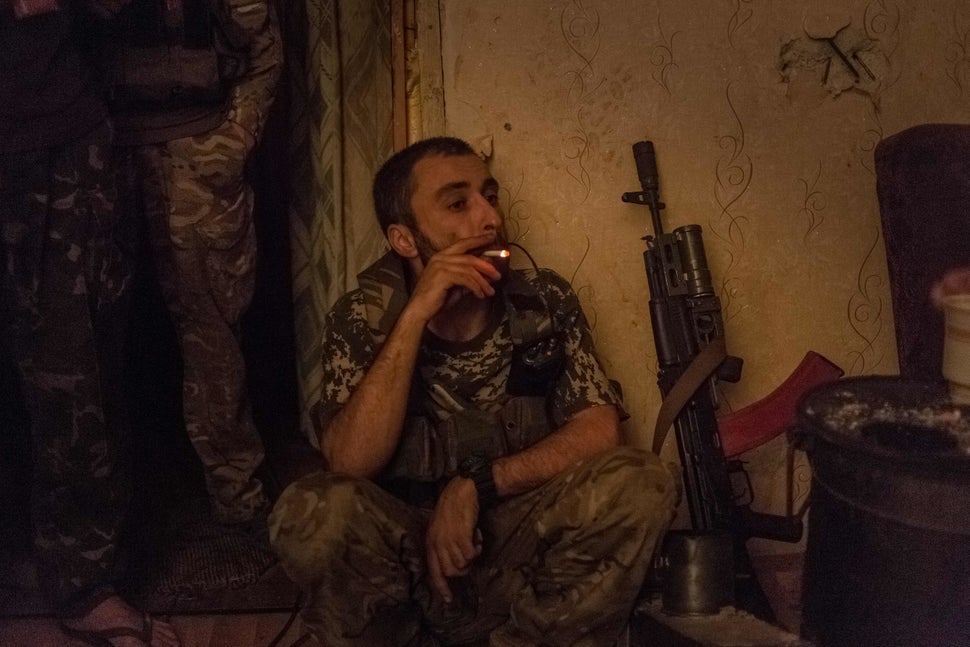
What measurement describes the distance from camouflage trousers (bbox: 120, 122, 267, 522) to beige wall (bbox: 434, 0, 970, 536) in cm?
62

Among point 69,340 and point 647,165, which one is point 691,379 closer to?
point 647,165

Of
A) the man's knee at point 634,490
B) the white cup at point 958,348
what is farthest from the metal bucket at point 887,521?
the man's knee at point 634,490

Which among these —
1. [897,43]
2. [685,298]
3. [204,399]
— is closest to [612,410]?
[685,298]

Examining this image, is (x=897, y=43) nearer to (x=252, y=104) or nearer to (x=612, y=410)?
(x=612, y=410)

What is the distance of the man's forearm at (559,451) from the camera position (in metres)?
1.59

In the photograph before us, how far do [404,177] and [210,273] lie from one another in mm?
611

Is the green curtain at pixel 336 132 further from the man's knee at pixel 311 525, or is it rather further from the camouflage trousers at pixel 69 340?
the man's knee at pixel 311 525

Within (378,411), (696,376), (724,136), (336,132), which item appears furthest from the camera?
(336,132)

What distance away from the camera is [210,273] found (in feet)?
6.59

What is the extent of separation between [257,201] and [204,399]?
3.57 ft

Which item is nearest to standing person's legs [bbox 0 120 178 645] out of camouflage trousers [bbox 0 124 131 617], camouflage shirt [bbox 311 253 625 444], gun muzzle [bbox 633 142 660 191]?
camouflage trousers [bbox 0 124 131 617]

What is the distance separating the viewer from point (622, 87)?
201 centimetres

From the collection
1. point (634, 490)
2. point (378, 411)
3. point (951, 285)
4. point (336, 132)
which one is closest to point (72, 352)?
point (378, 411)

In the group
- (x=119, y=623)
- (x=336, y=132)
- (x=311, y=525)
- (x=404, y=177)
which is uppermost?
(x=336, y=132)
